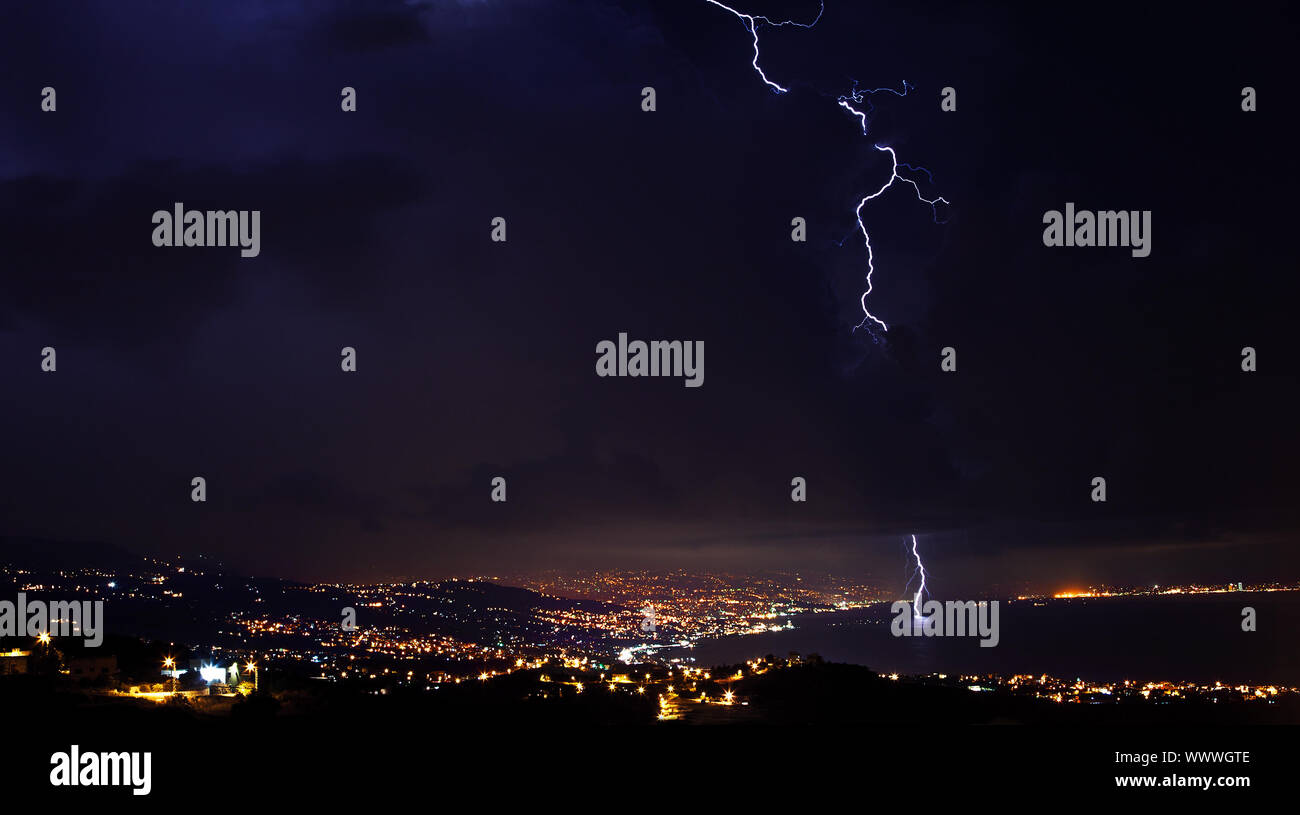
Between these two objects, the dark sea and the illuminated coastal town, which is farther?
the dark sea

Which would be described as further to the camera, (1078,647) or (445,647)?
(1078,647)

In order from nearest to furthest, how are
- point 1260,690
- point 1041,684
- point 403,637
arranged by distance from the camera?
1. point 1041,684
2. point 1260,690
3. point 403,637

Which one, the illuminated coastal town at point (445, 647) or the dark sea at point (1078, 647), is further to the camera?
the dark sea at point (1078, 647)

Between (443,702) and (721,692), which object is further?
(721,692)
